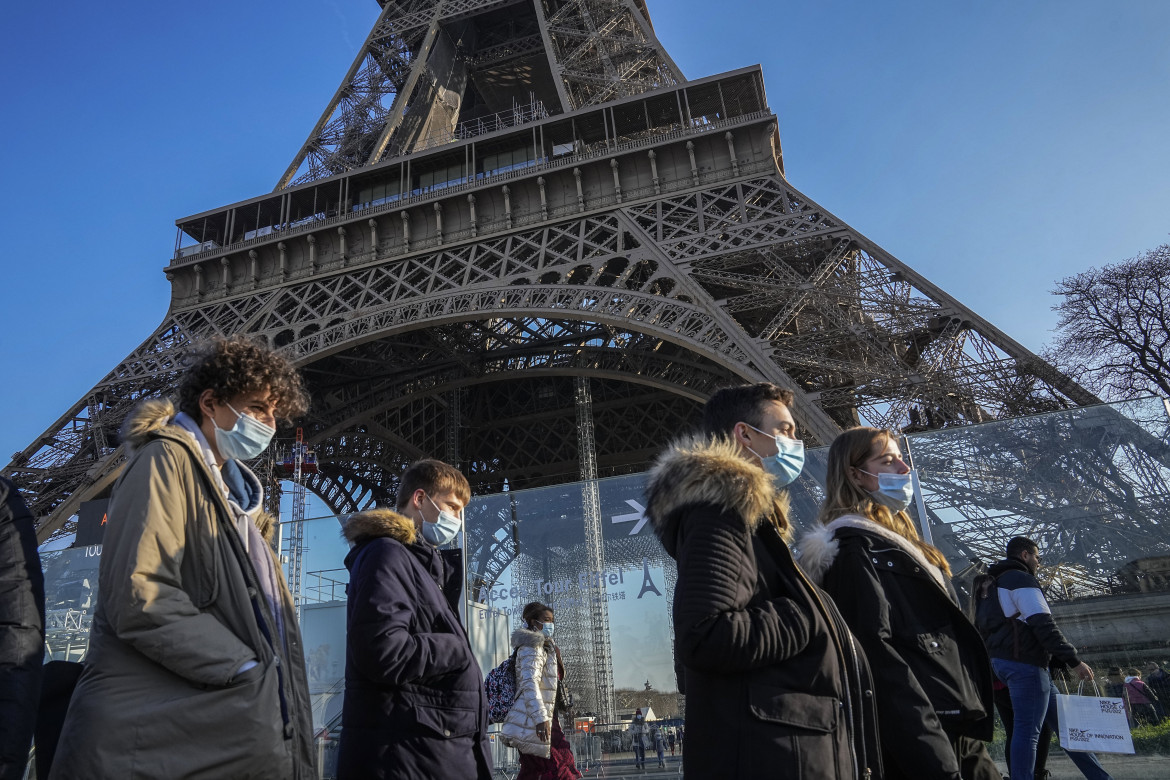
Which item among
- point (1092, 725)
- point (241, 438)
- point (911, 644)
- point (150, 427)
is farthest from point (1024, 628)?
point (150, 427)

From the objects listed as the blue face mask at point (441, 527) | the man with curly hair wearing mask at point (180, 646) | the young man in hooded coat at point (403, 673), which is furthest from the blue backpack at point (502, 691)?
the man with curly hair wearing mask at point (180, 646)

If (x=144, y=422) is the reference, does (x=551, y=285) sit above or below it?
above

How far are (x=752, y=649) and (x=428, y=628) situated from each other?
117 centimetres

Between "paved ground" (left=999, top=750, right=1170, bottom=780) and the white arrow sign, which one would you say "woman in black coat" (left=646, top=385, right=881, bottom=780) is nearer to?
"paved ground" (left=999, top=750, right=1170, bottom=780)

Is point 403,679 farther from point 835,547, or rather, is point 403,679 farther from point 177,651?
point 835,547

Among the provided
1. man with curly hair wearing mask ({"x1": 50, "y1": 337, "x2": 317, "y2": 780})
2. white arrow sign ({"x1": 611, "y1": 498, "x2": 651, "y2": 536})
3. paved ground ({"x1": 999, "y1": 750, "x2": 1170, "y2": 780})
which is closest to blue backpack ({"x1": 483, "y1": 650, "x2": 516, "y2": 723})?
white arrow sign ({"x1": 611, "y1": 498, "x2": 651, "y2": 536})

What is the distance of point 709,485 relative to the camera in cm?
203

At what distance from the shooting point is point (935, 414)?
37.2 ft

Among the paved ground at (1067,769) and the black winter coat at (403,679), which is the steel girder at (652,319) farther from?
the black winter coat at (403,679)

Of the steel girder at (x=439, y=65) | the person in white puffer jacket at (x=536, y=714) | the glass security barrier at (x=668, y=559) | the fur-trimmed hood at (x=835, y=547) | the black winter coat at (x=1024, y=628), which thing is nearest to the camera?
the fur-trimmed hood at (x=835, y=547)

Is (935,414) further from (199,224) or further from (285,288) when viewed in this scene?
(199,224)

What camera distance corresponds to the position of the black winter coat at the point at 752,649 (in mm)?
1871

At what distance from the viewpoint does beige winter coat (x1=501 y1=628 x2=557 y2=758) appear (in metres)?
4.31

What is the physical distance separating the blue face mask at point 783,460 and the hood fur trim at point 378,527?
115cm
